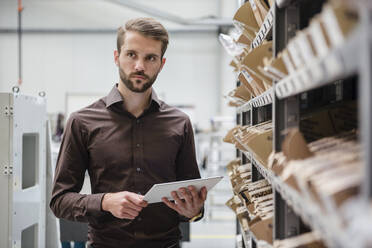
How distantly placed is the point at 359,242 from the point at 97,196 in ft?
4.49

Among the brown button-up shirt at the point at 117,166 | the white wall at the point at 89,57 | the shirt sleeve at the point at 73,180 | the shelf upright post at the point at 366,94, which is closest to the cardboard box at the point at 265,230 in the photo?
the brown button-up shirt at the point at 117,166

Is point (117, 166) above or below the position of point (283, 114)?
below

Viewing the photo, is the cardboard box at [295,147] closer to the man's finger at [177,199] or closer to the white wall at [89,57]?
the man's finger at [177,199]

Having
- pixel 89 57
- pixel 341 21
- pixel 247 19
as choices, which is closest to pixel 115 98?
pixel 247 19

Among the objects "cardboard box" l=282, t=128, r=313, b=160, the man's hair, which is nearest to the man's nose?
the man's hair

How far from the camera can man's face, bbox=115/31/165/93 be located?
6.22 feet

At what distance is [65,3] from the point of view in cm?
1055

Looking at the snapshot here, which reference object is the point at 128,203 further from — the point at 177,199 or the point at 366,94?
the point at 366,94

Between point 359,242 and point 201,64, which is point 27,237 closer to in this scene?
point 359,242

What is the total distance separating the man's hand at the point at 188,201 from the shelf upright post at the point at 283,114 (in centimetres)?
48

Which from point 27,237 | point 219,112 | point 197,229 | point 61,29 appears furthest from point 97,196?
point 61,29

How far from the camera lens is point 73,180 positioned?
195 cm

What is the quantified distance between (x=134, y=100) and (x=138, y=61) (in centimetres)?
22

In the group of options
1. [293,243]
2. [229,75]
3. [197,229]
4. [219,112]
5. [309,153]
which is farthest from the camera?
[219,112]
